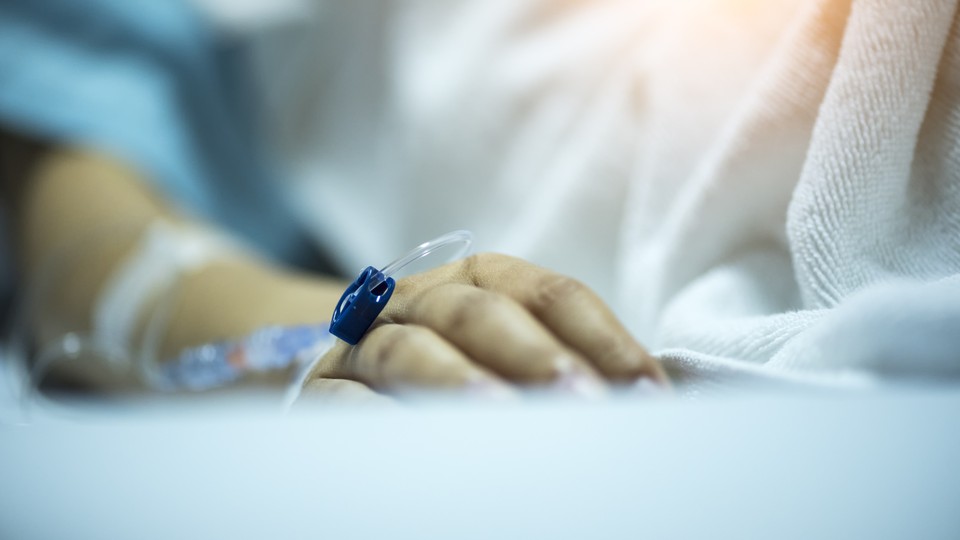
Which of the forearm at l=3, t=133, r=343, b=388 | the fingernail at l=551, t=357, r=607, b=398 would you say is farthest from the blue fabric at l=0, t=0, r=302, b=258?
the fingernail at l=551, t=357, r=607, b=398

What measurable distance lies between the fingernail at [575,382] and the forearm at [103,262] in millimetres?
330

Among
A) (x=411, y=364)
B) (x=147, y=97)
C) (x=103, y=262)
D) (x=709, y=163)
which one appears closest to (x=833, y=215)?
(x=709, y=163)

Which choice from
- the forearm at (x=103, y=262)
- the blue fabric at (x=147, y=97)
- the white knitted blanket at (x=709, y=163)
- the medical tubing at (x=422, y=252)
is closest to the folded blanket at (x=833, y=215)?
the white knitted blanket at (x=709, y=163)

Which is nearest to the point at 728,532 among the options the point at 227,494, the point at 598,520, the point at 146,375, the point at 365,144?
the point at 598,520

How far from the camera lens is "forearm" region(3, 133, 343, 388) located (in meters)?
0.67

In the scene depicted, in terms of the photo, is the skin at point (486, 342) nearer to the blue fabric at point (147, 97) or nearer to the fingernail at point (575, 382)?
the fingernail at point (575, 382)

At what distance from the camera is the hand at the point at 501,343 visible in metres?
0.27

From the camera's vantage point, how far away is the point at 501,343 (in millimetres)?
271

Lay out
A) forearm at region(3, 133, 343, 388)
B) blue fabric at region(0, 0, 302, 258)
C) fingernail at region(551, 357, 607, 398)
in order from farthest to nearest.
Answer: blue fabric at region(0, 0, 302, 258) < forearm at region(3, 133, 343, 388) < fingernail at region(551, 357, 607, 398)

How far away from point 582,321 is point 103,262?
655 millimetres

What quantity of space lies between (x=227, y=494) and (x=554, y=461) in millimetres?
109

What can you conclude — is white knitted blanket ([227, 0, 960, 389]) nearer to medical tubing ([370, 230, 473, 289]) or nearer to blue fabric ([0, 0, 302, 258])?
medical tubing ([370, 230, 473, 289])

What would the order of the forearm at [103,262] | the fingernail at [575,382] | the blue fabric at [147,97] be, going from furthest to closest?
the blue fabric at [147,97] < the forearm at [103,262] < the fingernail at [575,382]

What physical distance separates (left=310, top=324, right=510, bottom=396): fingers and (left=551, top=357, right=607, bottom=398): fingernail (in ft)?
0.06
